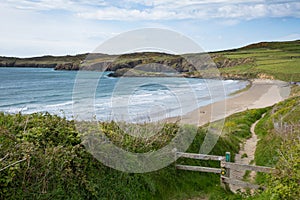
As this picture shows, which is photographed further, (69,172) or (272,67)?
(272,67)

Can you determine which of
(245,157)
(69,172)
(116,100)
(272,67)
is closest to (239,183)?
(69,172)

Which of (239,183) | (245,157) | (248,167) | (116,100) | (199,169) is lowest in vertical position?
(245,157)

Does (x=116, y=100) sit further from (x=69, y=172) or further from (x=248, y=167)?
(x=69, y=172)

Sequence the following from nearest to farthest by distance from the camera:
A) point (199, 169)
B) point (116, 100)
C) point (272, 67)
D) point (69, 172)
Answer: point (69, 172), point (199, 169), point (116, 100), point (272, 67)

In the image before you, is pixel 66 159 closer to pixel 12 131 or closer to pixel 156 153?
pixel 12 131

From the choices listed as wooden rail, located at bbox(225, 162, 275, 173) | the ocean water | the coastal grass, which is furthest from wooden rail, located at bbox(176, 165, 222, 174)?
the ocean water

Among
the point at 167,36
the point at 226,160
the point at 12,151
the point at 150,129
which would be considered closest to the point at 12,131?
the point at 12,151

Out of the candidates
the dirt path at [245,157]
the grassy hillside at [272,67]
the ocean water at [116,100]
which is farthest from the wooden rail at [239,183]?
the grassy hillside at [272,67]

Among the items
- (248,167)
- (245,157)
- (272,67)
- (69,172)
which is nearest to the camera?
(69,172)

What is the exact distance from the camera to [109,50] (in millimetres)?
9562

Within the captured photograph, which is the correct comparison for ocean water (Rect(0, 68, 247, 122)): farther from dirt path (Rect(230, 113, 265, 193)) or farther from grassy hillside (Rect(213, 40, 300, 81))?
grassy hillside (Rect(213, 40, 300, 81))

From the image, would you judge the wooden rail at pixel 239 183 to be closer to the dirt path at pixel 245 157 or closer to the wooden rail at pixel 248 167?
the wooden rail at pixel 248 167

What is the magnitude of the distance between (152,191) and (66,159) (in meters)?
2.54

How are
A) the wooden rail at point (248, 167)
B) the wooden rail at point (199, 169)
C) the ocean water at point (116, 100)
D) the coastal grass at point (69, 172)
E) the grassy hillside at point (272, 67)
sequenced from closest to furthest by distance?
1. the coastal grass at point (69, 172)
2. the wooden rail at point (248, 167)
3. the wooden rail at point (199, 169)
4. the ocean water at point (116, 100)
5. the grassy hillside at point (272, 67)
